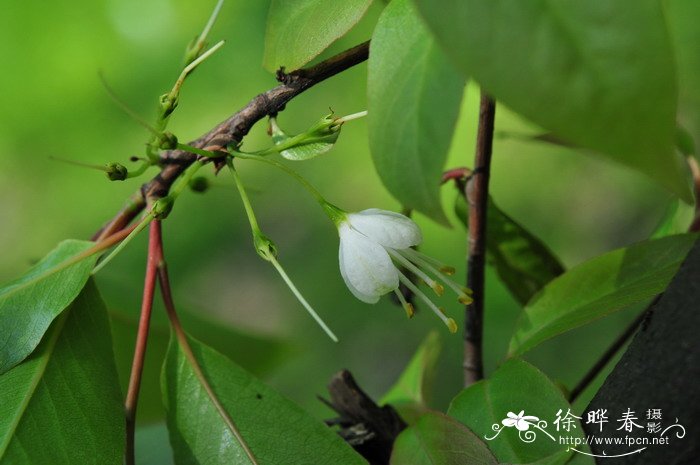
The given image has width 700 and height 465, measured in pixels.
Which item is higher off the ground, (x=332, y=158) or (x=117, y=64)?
(x=117, y=64)

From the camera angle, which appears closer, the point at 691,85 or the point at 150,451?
the point at 150,451

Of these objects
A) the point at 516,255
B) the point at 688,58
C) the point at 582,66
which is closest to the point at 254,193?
the point at 688,58

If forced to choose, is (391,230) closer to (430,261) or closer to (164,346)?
(430,261)

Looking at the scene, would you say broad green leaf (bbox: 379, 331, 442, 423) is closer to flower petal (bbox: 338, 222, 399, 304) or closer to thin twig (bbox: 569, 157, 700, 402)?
thin twig (bbox: 569, 157, 700, 402)

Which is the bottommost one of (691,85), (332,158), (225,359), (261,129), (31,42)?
(691,85)

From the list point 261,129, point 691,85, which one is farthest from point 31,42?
point 691,85

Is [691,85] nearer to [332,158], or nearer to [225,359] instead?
[332,158]
